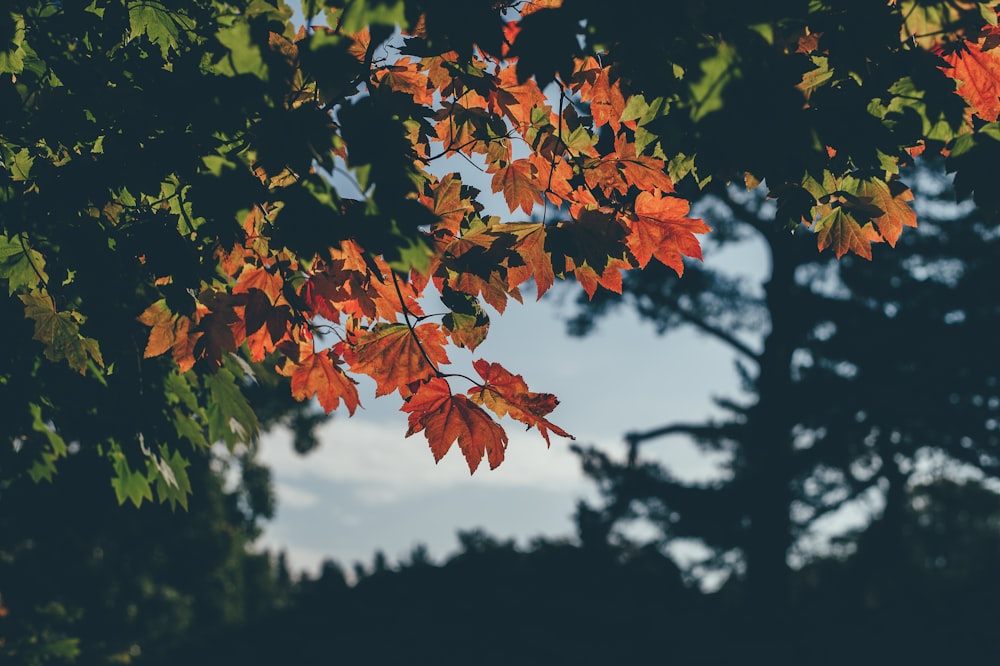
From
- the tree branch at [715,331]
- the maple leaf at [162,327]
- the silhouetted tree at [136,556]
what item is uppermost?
the tree branch at [715,331]

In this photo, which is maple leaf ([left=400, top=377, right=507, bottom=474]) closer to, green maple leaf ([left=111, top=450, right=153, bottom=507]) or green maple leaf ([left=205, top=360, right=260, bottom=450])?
green maple leaf ([left=205, top=360, right=260, bottom=450])

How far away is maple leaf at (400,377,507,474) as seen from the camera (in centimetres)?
213

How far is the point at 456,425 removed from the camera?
215cm

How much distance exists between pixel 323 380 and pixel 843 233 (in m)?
2.10

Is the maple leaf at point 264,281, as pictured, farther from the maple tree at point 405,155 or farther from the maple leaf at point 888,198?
the maple leaf at point 888,198

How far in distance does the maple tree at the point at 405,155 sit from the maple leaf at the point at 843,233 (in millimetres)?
11

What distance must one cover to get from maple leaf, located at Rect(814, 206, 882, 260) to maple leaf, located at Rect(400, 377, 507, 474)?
1.52 meters

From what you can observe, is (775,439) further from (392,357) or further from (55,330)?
(55,330)

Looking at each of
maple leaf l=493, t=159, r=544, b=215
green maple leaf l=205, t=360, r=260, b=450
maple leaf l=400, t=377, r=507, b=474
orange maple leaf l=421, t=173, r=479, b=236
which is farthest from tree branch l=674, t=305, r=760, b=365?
maple leaf l=400, t=377, r=507, b=474

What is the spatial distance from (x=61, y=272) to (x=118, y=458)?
1.44 meters

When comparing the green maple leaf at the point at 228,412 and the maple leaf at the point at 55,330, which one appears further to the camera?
the green maple leaf at the point at 228,412

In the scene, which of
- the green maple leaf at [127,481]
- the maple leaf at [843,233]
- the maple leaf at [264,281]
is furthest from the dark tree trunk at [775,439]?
the maple leaf at [264,281]

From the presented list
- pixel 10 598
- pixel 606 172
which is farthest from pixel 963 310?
pixel 10 598

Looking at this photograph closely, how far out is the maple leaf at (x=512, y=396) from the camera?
7.20 ft
